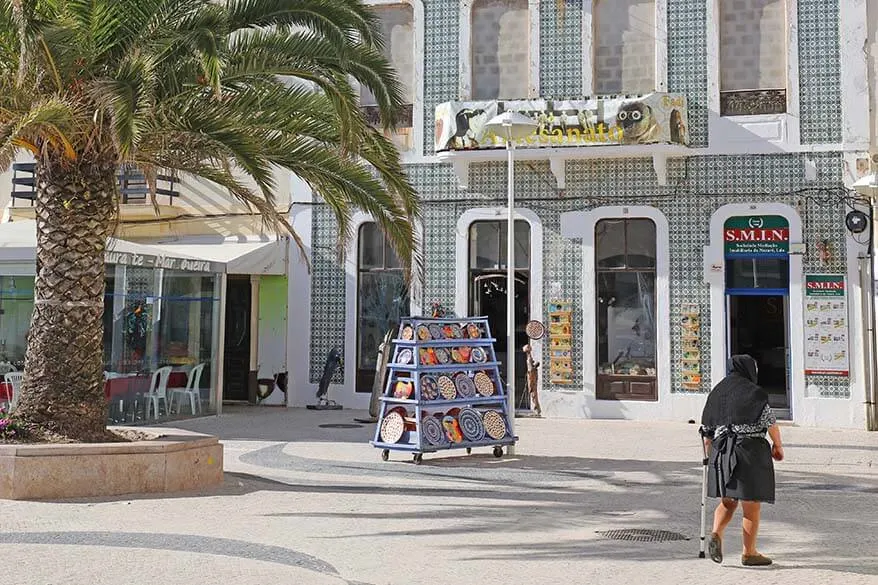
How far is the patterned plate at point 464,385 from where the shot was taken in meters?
13.3

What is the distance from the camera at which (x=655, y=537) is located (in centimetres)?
835

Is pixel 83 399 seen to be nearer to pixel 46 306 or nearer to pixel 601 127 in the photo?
pixel 46 306

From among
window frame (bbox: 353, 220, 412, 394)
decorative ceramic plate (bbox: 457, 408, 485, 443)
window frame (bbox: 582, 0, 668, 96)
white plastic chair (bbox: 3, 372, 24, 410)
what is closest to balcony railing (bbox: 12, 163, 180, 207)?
window frame (bbox: 353, 220, 412, 394)

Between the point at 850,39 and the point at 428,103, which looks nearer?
the point at 850,39

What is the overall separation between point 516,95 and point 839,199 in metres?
6.59

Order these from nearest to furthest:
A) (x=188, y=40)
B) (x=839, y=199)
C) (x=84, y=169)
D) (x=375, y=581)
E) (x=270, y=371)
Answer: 1. (x=375, y=581)
2. (x=188, y=40)
3. (x=84, y=169)
4. (x=839, y=199)
5. (x=270, y=371)

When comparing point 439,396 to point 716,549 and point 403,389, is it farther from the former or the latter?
point 716,549

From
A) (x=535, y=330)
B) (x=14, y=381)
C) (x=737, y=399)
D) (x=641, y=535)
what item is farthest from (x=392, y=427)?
(x=14, y=381)

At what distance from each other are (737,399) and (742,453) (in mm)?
390

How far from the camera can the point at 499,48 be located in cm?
2077

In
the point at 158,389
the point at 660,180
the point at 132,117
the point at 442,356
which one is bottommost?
the point at 158,389

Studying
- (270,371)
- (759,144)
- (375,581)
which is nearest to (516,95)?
(759,144)

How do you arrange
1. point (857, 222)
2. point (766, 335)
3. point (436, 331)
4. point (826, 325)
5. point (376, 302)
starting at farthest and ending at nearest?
point (376, 302)
point (766, 335)
point (826, 325)
point (857, 222)
point (436, 331)

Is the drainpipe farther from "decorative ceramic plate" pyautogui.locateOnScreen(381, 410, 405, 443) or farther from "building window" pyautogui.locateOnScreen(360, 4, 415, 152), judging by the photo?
"decorative ceramic plate" pyautogui.locateOnScreen(381, 410, 405, 443)
